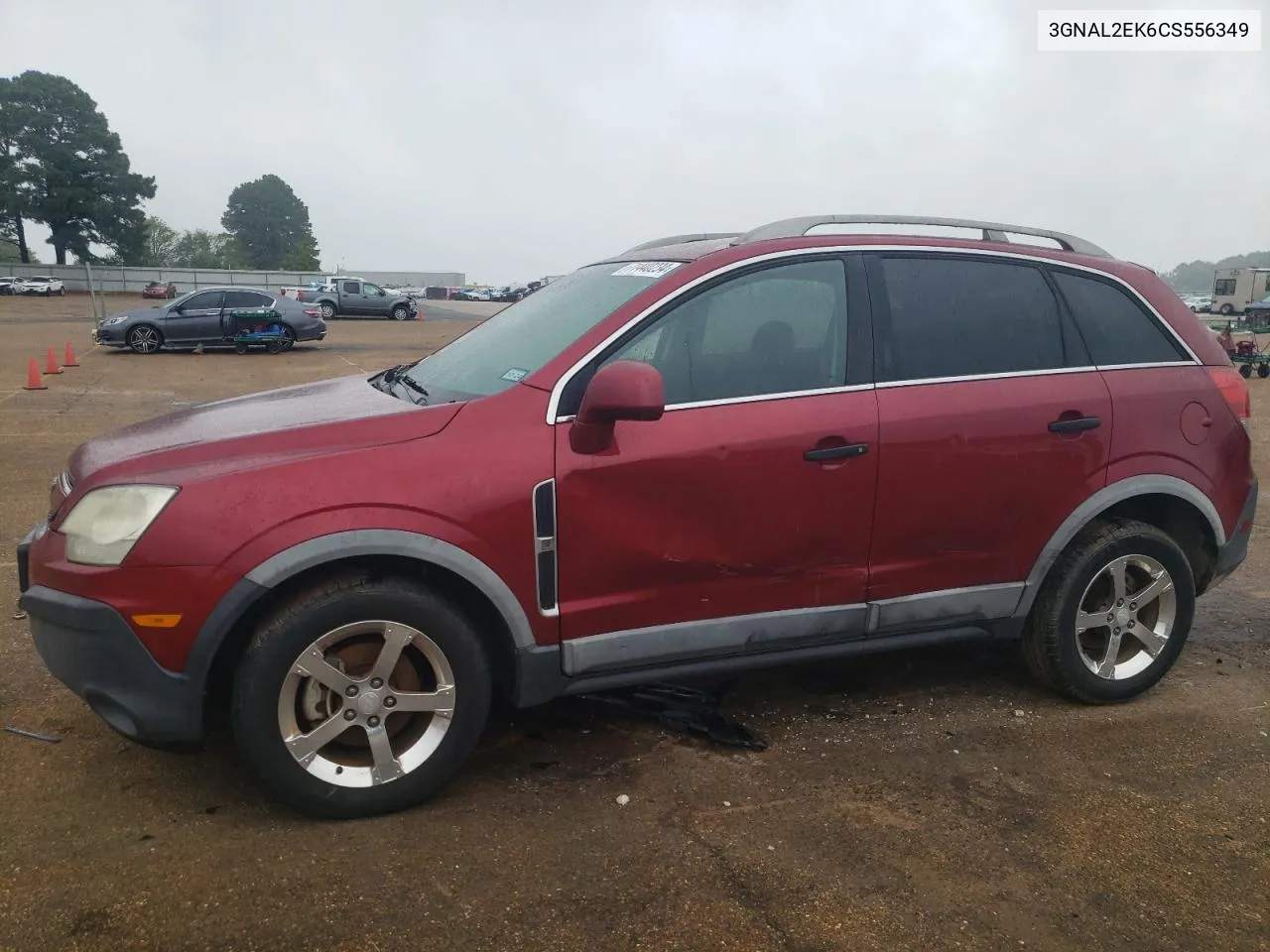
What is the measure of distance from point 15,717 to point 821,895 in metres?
2.96

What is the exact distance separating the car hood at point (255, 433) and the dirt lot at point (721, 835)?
3.53 ft

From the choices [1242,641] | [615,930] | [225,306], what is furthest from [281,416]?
[225,306]

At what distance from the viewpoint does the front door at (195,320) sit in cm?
2180

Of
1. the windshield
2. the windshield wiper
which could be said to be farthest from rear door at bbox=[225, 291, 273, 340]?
the windshield wiper

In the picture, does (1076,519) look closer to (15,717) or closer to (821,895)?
(821,895)

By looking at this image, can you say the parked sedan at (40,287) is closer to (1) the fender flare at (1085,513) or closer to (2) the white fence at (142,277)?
(2) the white fence at (142,277)

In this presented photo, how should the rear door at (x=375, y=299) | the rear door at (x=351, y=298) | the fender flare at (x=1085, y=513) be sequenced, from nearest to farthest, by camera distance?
the fender flare at (x=1085, y=513), the rear door at (x=351, y=298), the rear door at (x=375, y=299)

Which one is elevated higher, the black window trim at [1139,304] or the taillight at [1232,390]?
the black window trim at [1139,304]

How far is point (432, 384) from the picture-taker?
364cm

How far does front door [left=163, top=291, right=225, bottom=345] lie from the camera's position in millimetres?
21797

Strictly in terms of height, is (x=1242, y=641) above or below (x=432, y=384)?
below

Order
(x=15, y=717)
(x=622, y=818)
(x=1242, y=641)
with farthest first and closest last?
1. (x=1242, y=641)
2. (x=15, y=717)
3. (x=622, y=818)

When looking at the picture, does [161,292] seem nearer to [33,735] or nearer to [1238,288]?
[33,735]

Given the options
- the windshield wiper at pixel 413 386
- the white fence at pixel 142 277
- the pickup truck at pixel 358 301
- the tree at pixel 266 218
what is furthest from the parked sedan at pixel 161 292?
the tree at pixel 266 218
